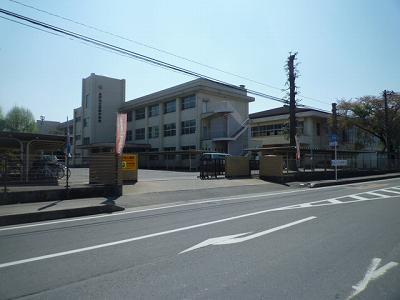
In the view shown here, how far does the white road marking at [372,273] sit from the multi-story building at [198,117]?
151ft

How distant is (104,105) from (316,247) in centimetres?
6699

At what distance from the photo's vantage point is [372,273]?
20.2 feet

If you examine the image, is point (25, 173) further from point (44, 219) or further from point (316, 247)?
point (316, 247)

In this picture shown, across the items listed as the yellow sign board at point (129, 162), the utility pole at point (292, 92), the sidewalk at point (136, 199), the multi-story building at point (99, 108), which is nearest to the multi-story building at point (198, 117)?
the multi-story building at point (99, 108)

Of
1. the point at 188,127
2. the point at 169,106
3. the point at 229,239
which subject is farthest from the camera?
the point at 169,106

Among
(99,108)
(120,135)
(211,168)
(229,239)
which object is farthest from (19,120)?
(229,239)

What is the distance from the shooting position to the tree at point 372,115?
51.2m

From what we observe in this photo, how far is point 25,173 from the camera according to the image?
1616 cm

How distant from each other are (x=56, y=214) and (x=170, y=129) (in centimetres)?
4965

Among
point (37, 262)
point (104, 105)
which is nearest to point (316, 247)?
point (37, 262)

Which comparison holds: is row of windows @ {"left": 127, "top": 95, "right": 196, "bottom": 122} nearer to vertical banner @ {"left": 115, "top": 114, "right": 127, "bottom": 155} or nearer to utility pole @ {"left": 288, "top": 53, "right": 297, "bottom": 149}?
utility pole @ {"left": 288, "top": 53, "right": 297, "bottom": 149}

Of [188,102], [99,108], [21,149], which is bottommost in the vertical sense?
[21,149]

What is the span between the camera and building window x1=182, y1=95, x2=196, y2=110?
57.3 m

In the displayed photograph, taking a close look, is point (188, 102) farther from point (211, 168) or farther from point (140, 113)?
point (211, 168)
